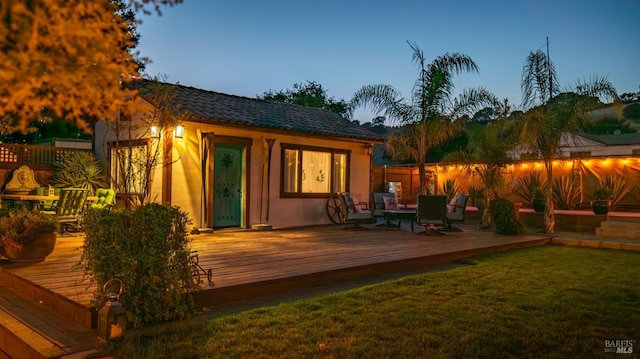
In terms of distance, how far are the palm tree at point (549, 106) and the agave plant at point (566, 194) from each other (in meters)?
3.60

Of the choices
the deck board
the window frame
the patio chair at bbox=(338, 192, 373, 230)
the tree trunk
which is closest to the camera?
the deck board

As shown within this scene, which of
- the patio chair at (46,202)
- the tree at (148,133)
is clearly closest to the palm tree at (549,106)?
the tree at (148,133)

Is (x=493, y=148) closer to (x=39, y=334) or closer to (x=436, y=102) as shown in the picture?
(x=436, y=102)

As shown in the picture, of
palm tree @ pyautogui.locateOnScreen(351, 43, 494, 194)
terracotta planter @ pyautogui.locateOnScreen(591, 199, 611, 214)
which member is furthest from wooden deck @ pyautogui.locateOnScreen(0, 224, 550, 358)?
palm tree @ pyautogui.locateOnScreen(351, 43, 494, 194)

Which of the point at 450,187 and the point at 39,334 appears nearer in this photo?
the point at 39,334

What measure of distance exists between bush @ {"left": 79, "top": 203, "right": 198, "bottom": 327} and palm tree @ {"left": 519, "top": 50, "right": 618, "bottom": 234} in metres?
8.68

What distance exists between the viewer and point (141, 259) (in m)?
3.97

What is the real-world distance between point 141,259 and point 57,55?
86.3 inches

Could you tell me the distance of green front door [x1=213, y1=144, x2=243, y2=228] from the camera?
10.2 meters

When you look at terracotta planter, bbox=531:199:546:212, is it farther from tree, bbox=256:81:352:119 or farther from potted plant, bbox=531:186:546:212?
tree, bbox=256:81:352:119

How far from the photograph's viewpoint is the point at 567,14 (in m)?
14.6

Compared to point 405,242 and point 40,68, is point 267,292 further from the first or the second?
point 405,242

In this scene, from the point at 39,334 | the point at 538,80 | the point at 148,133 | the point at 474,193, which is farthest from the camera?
the point at 474,193

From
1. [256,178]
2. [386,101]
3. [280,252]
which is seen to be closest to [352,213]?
[256,178]
